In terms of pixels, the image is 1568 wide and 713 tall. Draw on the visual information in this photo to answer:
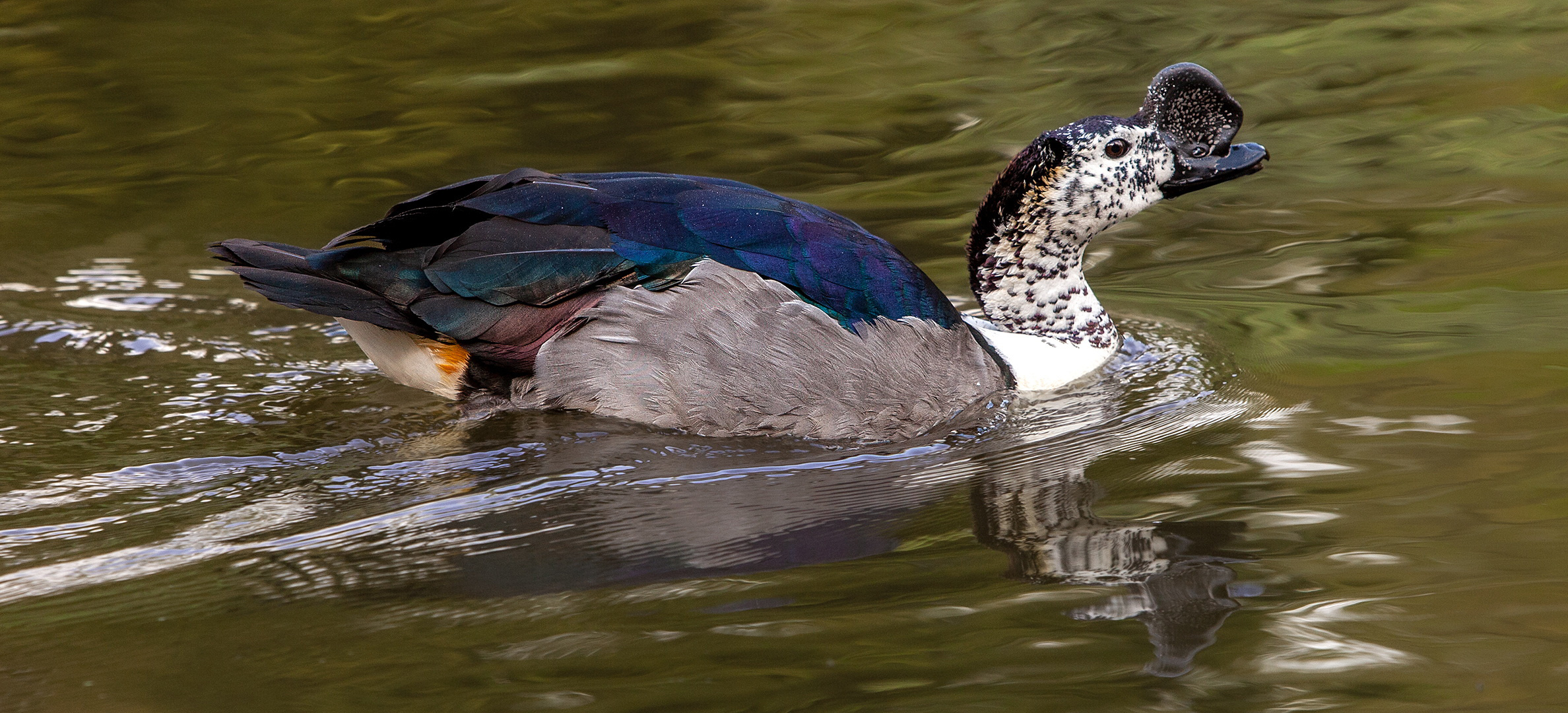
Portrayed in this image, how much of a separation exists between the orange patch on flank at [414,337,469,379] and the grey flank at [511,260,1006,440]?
448 millimetres

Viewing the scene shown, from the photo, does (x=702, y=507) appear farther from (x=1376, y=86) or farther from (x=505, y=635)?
(x=1376, y=86)

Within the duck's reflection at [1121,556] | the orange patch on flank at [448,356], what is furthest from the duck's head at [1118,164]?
the orange patch on flank at [448,356]

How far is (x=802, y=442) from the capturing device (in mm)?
5070

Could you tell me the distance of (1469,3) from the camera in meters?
9.98

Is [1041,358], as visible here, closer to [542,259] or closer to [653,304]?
[653,304]

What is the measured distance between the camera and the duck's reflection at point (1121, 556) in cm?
349

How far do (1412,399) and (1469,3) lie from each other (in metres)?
6.22

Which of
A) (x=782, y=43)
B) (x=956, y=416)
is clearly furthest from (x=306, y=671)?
(x=782, y=43)

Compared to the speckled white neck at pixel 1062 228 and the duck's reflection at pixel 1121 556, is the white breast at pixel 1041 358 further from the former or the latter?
the duck's reflection at pixel 1121 556

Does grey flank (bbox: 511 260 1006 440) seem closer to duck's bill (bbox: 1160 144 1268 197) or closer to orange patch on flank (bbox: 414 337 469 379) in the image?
orange patch on flank (bbox: 414 337 469 379)

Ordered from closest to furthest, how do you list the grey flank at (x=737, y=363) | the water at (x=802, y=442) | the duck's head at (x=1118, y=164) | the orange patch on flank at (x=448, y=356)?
1. the water at (x=802, y=442)
2. the grey flank at (x=737, y=363)
3. the orange patch on flank at (x=448, y=356)
4. the duck's head at (x=1118, y=164)

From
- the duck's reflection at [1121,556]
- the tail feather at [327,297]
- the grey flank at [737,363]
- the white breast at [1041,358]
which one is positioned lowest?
the duck's reflection at [1121,556]

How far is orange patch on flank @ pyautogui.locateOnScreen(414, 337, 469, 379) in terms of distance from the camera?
211 inches

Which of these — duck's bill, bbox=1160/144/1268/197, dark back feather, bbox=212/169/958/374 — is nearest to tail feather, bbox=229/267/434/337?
dark back feather, bbox=212/169/958/374
